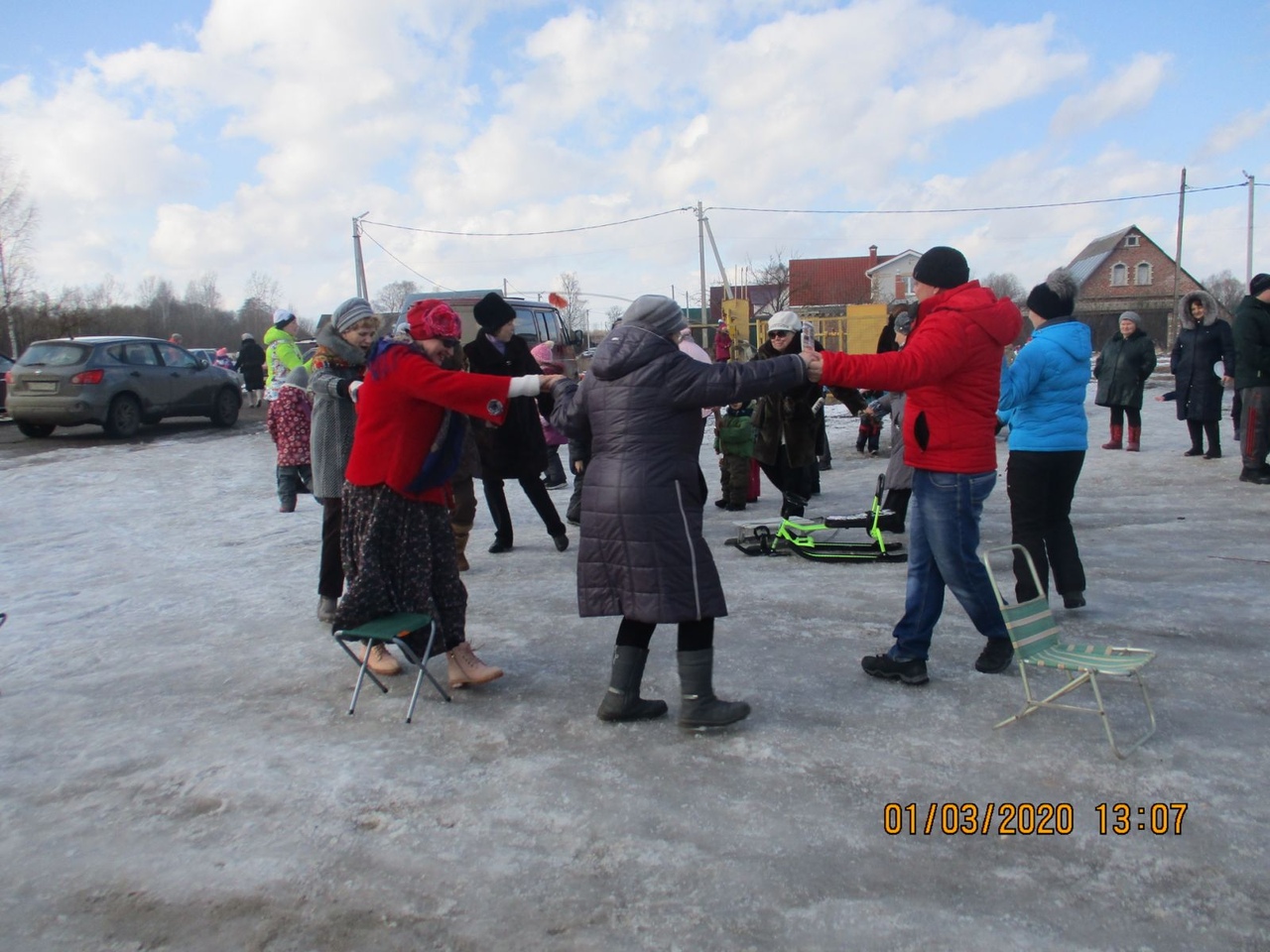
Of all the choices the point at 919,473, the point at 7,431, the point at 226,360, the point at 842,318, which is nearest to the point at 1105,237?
the point at 842,318

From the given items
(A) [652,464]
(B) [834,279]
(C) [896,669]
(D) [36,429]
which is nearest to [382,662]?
(A) [652,464]

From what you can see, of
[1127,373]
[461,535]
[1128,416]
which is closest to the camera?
[461,535]

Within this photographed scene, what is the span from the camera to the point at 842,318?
32.4 metres

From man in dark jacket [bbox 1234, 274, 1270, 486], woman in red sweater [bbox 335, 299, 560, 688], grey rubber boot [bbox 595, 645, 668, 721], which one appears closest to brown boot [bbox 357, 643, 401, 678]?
woman in red sweater [bbox 335, 299, 560, 688]

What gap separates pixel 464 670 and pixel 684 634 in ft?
3.71

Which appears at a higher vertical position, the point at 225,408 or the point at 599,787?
the point at 225,408

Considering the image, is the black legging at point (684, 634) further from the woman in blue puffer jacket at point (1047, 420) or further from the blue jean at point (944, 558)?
the woman in blue puffer jacket at point (1047, 420)

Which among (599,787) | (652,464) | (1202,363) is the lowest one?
(599,787)

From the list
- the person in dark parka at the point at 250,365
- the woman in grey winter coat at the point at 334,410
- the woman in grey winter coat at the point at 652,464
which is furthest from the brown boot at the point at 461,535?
the person in dark parka at the point at 250,365

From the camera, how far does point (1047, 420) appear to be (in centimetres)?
503

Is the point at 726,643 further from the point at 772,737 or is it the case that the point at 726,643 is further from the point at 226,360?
the point at 226,360

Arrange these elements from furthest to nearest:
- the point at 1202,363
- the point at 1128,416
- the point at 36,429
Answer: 1. the point at 36,429
2. the point at 1128,416
3. the point at 1202,363

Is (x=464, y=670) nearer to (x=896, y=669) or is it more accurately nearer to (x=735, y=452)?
(x=896, y=669)

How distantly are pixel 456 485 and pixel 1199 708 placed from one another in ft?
14.5
